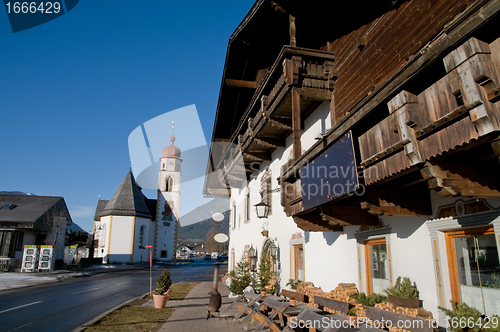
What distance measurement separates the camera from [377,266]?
A: 6.88m

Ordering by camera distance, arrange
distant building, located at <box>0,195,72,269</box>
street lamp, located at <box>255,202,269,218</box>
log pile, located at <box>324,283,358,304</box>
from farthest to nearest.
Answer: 1. distant building, located at <box>0,195,72,269</box>
2. street lamp, located at <box>255,202,269,218</box>
3. log pile, located at <box>324,283,358,304</box>

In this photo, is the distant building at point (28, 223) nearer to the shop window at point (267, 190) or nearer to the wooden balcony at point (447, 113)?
the shop window at point (267, 190)

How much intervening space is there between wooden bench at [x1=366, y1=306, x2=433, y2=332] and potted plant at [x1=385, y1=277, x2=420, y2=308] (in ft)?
1.64

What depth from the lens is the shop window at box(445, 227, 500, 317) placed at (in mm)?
4496

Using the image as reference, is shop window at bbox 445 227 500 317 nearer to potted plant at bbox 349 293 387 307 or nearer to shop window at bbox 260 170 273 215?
potted plant at bbox 349 293 387 307

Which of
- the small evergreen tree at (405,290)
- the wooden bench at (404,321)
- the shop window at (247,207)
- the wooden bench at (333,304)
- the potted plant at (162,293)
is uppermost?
the shop window at (247,207)

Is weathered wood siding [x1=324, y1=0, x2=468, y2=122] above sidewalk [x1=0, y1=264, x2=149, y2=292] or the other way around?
above

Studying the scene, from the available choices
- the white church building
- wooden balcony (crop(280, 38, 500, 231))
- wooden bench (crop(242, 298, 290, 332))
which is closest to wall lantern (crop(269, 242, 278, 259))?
wooden bench (crop(242, 298, 290, 332))

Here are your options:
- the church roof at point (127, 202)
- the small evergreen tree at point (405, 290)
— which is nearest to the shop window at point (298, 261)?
the small evergreen tree at point (405, 290)

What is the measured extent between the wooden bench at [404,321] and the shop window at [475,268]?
0.80 meters

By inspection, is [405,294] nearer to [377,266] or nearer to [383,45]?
[377,266]

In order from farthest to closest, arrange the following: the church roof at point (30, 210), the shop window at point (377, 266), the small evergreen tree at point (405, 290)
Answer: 1. the church roof at point (30, 210)
2. the shop window at point (377, 266)
3. the small evergreen tree at point (405, 290)

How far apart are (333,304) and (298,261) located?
401 cm

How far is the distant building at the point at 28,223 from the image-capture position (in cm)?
3153
